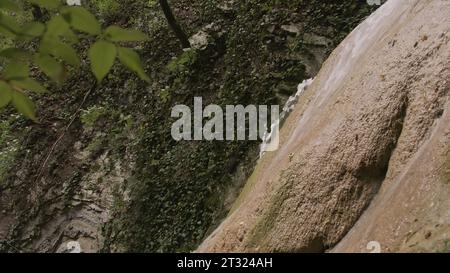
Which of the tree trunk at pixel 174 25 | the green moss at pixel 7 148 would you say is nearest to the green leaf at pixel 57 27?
the tree trunk at pixel 174 25

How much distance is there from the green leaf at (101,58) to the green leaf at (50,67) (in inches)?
4.5

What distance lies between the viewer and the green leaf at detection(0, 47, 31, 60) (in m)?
1.16

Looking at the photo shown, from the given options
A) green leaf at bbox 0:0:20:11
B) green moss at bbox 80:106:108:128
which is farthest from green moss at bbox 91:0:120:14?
green leaf at bbox 0:0:20:11

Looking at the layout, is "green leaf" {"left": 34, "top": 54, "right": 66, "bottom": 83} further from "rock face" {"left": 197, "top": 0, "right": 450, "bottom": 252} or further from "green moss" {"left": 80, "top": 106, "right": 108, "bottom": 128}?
"green moss" {"left": 80, "top": 106, "right": 108, "bottom": 128}

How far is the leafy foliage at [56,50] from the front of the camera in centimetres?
110

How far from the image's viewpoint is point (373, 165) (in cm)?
414

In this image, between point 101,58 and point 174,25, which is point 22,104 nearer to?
point 101,58

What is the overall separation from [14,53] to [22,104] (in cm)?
11

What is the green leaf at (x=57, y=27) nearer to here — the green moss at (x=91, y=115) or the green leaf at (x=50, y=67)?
the green leaf at (x=50, y=67)

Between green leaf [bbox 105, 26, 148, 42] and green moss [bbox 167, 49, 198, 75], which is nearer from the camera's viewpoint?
green leaf [bbox 105, 26, 148, 42]

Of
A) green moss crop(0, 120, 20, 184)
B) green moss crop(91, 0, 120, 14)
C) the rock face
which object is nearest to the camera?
the rock face

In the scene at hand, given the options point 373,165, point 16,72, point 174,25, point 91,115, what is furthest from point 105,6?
point 16,72

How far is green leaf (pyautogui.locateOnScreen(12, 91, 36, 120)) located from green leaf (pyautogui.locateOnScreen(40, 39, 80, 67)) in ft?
0.36
